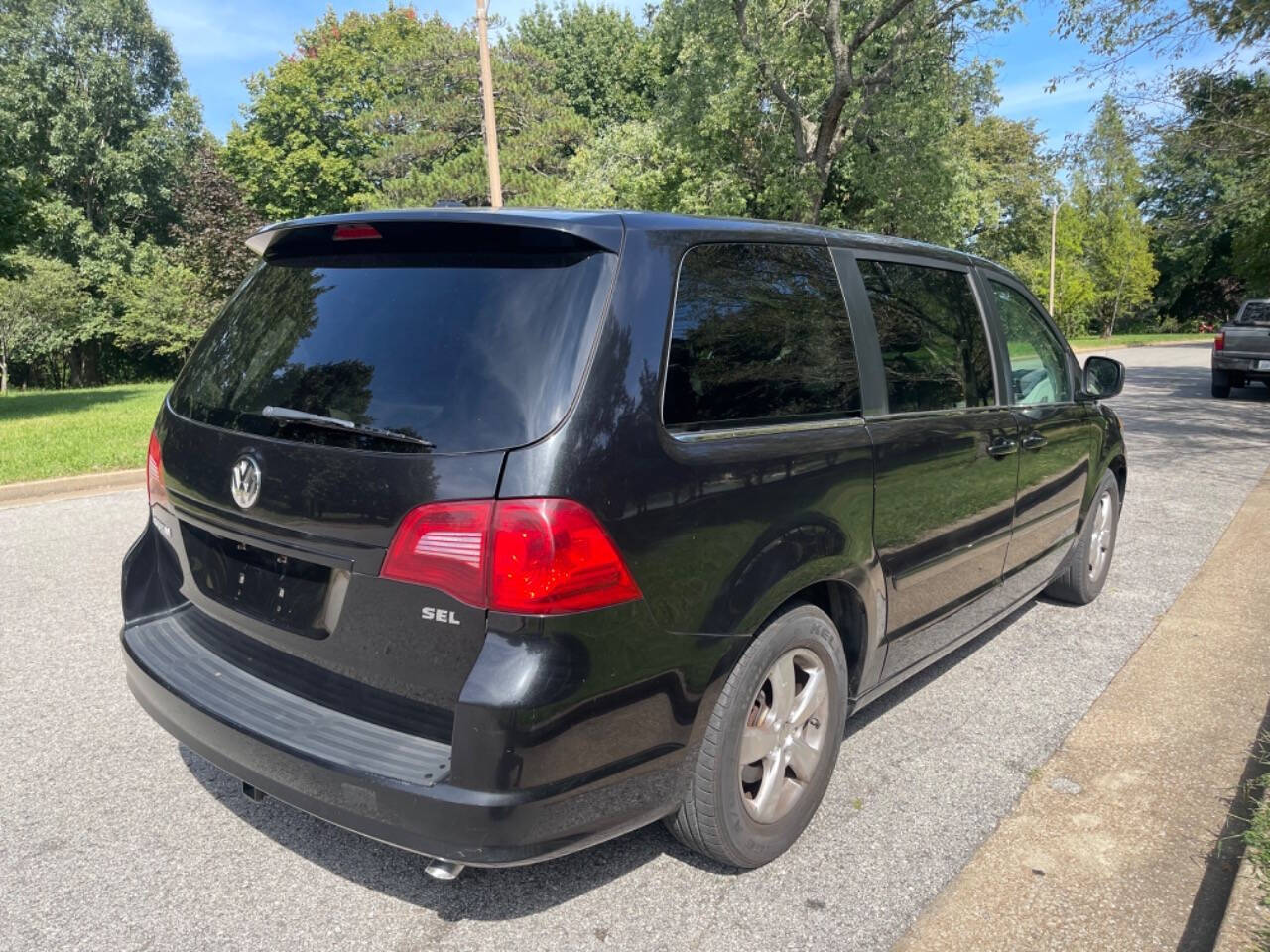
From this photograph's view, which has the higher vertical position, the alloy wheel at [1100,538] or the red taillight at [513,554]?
the red taillight at [513,554]

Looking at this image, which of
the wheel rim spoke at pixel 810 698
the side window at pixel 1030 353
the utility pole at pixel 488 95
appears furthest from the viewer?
the utility pole at pixel 488 95

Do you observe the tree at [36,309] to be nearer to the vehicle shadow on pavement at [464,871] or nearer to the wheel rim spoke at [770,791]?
the vehicle shadow on pavement at [464,871]

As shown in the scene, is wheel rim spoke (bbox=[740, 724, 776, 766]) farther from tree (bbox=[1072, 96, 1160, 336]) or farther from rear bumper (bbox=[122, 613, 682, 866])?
tree (bbox=[1072, 96, 1160, 336])

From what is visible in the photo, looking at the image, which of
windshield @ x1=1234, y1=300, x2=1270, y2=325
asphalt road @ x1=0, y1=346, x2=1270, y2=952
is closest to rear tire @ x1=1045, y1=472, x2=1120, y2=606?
asphalt road @ x1=0, y1=346, x2=1270, y2=952

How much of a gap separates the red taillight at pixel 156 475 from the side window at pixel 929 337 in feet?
7.58

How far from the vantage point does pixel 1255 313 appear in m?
17.8

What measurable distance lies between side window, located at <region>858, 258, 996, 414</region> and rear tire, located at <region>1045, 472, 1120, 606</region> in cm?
167

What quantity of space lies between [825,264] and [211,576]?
2.06 metres

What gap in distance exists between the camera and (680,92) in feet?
76.3

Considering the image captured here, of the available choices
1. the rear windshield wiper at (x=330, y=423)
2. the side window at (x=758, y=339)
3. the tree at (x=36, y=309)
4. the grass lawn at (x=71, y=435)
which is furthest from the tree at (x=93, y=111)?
the side window at (x=758, y=339)

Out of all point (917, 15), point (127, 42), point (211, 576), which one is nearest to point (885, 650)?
point (211, 576)

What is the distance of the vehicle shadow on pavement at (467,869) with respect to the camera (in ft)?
8.34

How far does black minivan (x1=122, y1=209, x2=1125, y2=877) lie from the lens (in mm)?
2061

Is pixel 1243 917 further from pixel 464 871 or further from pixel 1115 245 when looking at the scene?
pixel 1115 245
